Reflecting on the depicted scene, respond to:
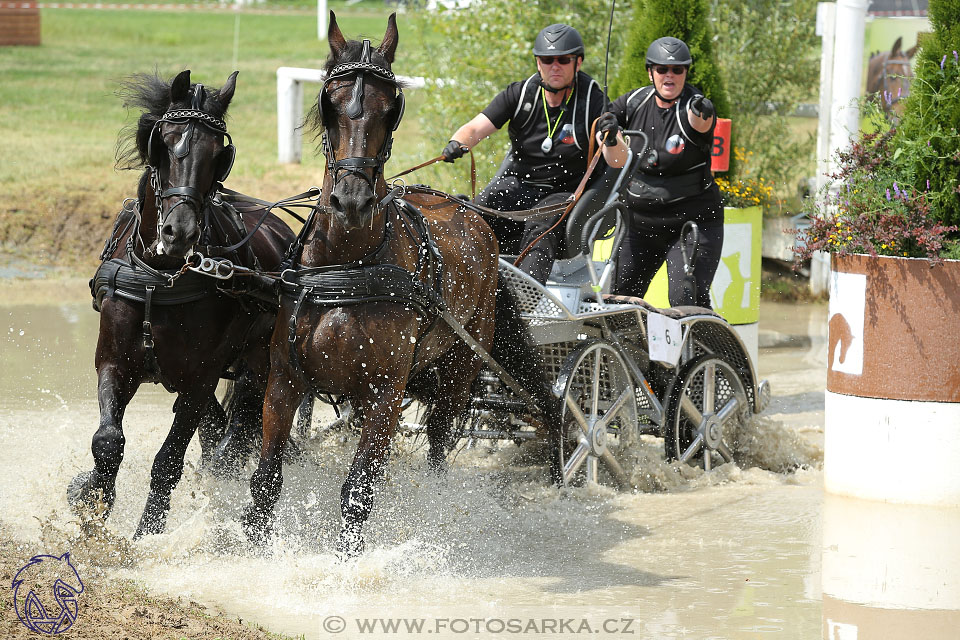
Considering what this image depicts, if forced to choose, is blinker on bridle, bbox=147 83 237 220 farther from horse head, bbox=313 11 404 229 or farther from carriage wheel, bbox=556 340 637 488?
carriage wheel, bbox=556 340 637 488

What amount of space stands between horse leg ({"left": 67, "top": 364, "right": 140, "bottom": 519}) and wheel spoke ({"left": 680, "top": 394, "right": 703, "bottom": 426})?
10.2 feet

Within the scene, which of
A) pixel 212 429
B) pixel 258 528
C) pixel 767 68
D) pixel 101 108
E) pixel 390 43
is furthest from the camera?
pixel 101 108

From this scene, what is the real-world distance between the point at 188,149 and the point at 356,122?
71 centimetres

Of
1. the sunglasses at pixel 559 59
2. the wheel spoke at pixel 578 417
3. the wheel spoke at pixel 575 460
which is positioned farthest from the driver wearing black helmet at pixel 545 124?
the wheel spoke at pixel 575 460

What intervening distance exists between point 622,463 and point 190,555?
8.33ft

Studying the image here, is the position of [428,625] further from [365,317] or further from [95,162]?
[95,162]

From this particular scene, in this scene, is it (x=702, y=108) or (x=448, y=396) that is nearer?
(x=448, y=396)

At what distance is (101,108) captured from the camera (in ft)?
58.9

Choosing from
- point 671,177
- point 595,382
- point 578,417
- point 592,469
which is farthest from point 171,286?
point 671,177

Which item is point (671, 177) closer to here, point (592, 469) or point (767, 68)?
point (592, 469)

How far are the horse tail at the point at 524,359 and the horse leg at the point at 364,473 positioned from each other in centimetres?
137

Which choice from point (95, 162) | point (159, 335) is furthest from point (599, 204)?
point (95, 162)

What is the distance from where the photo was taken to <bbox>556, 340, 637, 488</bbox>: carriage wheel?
6.52m

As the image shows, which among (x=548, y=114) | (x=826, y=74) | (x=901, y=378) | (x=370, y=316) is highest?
(x=826, y=74)
